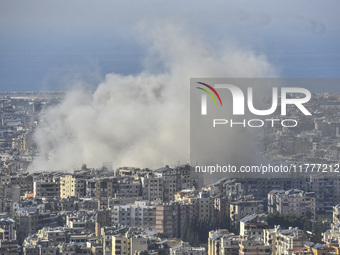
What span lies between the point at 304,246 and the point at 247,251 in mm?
644

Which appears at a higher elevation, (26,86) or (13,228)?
(26,86)

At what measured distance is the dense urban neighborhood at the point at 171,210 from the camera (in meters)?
18.3

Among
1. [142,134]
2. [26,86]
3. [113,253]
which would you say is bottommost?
[113,253]

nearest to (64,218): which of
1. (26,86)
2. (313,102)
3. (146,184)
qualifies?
(146,184)

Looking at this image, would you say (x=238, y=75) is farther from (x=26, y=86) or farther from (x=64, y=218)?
(x=26, y=86)

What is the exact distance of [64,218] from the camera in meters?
21.8

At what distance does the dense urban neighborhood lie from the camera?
1830cm

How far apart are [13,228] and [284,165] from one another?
324 inches

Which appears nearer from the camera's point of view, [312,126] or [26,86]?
[312,126]

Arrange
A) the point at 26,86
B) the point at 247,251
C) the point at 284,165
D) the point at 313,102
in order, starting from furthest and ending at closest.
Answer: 1. the point at 26,86
2. the point at 313,102
3. the point at 284,165
4. the point at 247,251

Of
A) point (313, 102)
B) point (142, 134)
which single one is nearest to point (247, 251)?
point (142, 134)

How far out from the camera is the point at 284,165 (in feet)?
90.7

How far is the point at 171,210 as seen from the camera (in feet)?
71.1

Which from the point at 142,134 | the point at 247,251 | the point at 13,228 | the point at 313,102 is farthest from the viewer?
the point at 313,102
